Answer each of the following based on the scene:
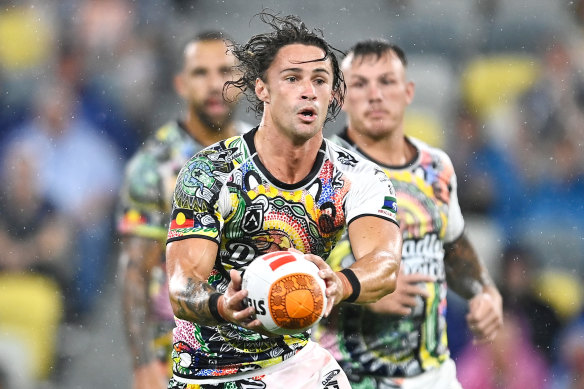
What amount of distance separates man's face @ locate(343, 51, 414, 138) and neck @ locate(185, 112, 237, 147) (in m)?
0.80

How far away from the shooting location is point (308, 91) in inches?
137

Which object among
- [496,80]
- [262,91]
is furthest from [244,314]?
[496,80]

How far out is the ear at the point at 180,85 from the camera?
6238 mm

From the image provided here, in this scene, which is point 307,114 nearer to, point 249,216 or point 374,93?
point 249,216

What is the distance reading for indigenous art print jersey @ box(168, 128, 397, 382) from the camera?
3.47 metres

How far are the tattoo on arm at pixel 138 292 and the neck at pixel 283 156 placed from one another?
2167 millimetres

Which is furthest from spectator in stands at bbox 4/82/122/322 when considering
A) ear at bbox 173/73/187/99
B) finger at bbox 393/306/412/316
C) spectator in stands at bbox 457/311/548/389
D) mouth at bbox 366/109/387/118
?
spectator in stands at bbox 457/311/548/389

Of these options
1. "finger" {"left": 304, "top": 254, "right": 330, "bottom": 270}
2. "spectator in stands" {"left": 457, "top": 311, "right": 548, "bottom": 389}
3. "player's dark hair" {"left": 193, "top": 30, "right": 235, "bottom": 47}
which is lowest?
"spectator in stands" {"left": 457, "top": 311, "right": 548, "bottom": 389}

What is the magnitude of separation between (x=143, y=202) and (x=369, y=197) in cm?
239

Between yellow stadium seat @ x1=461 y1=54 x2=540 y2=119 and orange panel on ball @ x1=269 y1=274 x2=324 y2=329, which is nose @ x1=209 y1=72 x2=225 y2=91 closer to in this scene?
yellow stadium seat @ x1=461 y1=54 x2=540 y2=119

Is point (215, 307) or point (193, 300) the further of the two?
point (193, 300)

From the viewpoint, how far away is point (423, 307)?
5105 millimetres

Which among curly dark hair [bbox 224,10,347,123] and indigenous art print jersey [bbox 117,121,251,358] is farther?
indigenous art print jersey [bbox 117,121,251,358]

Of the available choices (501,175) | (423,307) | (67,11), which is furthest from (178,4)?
(423,307)
